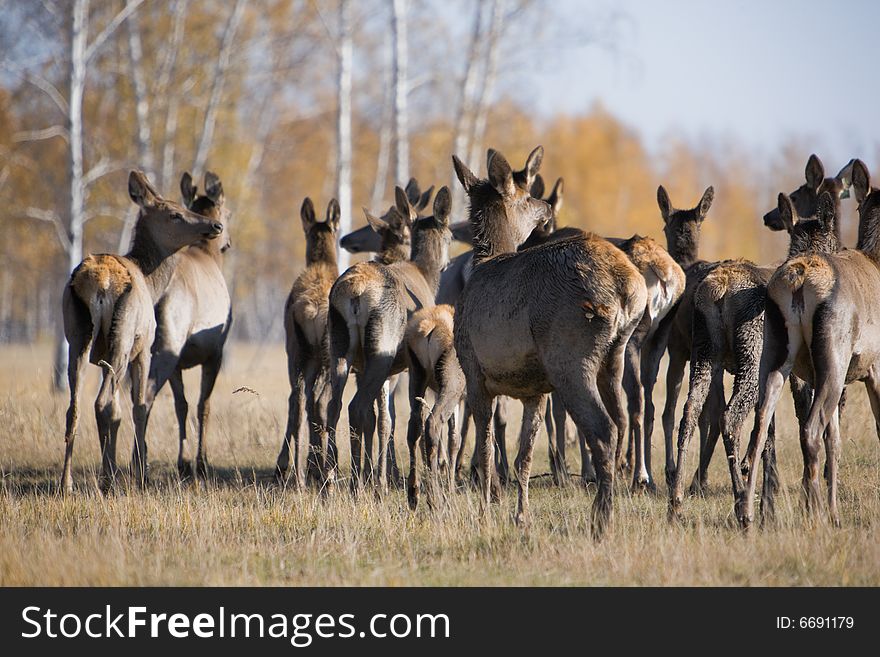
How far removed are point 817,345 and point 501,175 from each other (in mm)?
2964

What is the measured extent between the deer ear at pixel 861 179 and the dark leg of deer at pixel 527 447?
3.24 m

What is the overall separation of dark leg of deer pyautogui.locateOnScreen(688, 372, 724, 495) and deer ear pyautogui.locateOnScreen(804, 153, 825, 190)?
232 cm

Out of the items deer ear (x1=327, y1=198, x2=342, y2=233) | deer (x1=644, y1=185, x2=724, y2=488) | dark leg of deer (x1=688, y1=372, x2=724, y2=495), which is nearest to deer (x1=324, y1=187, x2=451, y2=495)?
deer ear (x1=327, y1=198, x2=342, y2=233)

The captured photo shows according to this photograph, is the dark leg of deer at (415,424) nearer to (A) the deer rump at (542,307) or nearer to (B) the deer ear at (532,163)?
(A) the deer rump at (542,307)

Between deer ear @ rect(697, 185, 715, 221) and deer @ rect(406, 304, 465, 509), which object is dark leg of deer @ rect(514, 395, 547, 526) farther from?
deer ear @ rect(697, 185, 715, 221)

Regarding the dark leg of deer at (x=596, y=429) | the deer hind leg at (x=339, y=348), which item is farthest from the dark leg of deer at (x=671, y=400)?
the deer hind leg at (x=339, y=348)

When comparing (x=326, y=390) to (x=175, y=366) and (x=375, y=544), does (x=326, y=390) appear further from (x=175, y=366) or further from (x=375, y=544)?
(x=375, y=544)

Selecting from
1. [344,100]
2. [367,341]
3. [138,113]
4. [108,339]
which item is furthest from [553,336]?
[138,113]

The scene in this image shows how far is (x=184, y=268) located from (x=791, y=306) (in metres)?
6.73

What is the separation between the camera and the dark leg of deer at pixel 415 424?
27.3 ft

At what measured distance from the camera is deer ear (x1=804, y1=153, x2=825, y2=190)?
940 centimetres

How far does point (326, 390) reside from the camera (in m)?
10.2

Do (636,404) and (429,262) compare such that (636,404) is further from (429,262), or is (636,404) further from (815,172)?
(815,172)
